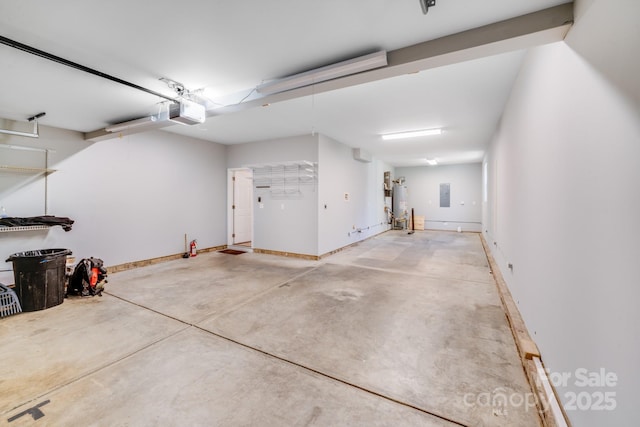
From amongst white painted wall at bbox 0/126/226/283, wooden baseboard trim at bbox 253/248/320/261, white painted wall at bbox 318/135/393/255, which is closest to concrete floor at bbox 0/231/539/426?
white painted wall at bbox 0/126/226/283

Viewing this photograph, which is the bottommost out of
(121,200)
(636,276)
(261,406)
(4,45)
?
(261,406)

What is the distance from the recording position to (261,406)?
170 cm

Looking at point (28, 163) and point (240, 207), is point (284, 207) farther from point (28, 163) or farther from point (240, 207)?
point (28, 163)

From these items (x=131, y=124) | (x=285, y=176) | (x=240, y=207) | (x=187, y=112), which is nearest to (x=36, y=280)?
(x=131, y=124)

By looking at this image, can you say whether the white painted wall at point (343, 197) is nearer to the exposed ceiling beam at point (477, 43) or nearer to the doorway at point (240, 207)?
the doorway at point (240, 207)

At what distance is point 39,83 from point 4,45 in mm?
825

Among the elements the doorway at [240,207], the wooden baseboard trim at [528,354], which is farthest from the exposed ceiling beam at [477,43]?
the doorway at [240,207]

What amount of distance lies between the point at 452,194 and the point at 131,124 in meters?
10.8

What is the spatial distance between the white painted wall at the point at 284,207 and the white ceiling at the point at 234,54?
4.92 feet

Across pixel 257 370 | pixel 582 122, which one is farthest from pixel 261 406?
pixel 582 122

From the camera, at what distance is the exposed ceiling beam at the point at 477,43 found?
165 centimetres

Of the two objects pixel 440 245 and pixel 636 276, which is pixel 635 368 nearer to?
pixel 636 276

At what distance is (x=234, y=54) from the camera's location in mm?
2373

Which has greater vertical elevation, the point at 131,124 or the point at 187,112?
the point at 131,124
